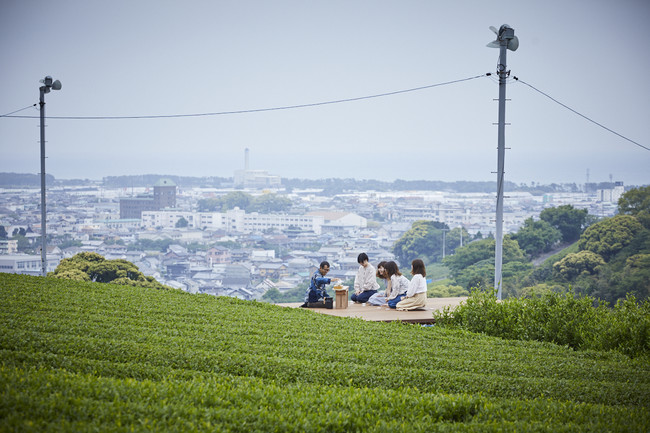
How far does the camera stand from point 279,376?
5227 mm

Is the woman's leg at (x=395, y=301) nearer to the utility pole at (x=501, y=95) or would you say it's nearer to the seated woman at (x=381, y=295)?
the seated woman at (x=381, y=295)

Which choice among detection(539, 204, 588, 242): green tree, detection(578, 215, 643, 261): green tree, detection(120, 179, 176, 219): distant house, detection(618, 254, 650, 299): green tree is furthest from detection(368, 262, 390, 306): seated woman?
detection(120, 179, 176, 219): distant house

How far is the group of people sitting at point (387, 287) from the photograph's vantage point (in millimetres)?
10320

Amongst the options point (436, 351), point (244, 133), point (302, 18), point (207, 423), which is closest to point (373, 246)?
point (244, 133)

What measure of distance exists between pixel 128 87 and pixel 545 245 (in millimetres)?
42836

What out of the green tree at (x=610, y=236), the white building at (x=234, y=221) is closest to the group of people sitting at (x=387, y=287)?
the green tree at (x=610, y=236)

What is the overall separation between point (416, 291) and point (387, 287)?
0.87m

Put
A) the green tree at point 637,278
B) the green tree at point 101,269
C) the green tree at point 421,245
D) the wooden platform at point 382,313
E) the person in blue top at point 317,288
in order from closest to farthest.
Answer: the wooden platform at point 382,313 → the person in blue top at point 317,288 → the green tree at point 101,269 → the green tree at point 637,278 → the green tree at point 421,245

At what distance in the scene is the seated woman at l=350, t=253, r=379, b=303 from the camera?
11375mm

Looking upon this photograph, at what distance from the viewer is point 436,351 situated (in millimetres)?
6746

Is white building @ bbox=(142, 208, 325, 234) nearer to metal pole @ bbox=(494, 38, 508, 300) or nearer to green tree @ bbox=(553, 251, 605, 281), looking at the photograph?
green tree @ bbox=(553, 251, 605, 281)

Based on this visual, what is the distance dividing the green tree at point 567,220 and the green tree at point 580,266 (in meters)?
6.63

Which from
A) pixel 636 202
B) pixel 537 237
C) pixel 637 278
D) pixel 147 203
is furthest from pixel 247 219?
pixel 637 278

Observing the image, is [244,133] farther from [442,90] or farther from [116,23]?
[442,90]
